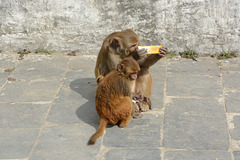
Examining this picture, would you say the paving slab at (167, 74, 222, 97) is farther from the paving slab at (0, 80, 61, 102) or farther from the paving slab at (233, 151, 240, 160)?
the paving slab at (0, 80, 61, 102)

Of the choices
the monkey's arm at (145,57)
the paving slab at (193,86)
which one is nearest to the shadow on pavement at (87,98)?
the monkey's arm at (145,57)

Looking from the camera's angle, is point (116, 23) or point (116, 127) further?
point (116, 23)

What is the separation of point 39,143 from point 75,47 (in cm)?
324

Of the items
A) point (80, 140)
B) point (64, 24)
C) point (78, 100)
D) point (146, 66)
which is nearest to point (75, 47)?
point (64, 24)

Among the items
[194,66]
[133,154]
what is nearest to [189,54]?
[194,66]

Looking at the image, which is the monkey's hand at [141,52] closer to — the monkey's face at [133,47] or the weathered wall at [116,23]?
the monkey's face at [133,47]

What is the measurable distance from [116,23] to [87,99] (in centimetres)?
211

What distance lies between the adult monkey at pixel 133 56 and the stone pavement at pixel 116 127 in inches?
9.3

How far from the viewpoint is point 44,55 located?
7879 millimetres

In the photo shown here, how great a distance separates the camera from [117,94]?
512cm

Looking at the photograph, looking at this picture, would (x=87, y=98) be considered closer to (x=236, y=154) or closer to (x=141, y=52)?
(x=141, y=52)

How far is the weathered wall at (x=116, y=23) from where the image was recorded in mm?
7457

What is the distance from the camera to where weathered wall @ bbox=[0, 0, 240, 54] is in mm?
7457

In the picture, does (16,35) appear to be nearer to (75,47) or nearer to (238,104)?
(75,47)
